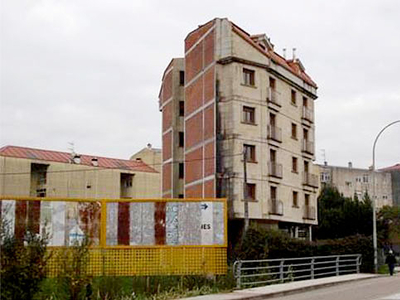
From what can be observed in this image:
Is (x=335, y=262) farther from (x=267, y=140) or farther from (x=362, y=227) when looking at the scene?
(x=362, y=227)

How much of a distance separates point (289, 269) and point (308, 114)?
25.1 meters

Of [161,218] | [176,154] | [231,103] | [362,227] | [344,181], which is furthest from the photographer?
[344,181]

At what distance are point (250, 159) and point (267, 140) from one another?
2.07 m

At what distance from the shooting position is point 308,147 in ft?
171

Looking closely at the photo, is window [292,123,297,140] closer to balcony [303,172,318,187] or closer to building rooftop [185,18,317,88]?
balcony [303,172,318,187]

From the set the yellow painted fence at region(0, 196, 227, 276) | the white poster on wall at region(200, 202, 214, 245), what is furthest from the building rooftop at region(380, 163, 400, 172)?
the yellow painted fence at region(0, 196, 227, 276)

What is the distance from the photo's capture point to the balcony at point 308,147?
51381 mm

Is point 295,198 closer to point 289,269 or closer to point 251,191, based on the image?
point 251,191

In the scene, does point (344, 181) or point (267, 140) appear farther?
point (344, 181)

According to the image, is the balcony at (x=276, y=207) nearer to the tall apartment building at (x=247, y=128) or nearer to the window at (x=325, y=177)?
the tall apartment building at (x=247, y=128)

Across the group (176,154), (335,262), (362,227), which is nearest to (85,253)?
(335,262)

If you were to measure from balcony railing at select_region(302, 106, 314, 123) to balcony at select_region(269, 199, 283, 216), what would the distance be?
28.1 feet

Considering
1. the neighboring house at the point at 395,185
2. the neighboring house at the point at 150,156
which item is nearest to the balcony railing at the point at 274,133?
the neighboring house at the point at 150,156

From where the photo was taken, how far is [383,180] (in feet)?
A: 326
